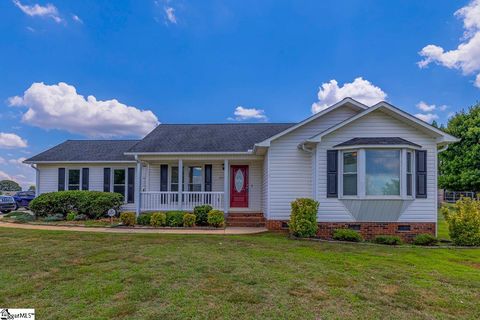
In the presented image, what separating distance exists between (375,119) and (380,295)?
7.25 metres

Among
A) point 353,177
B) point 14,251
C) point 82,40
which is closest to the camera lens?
point 14,251

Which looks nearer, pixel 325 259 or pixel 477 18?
pixel 325 259

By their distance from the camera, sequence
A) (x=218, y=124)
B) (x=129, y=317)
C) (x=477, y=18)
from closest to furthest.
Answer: (x=129, y=317) → (x=477, y=18) → (x=218, y=124)

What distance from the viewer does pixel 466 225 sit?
912cm

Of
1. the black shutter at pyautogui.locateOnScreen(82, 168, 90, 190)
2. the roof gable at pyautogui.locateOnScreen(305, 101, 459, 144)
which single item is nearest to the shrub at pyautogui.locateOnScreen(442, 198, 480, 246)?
the roof gable at pyautogui.locateOnScreen(305, 101, 459, 144)

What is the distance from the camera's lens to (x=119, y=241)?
28.6ft

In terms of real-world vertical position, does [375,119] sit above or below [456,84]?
below

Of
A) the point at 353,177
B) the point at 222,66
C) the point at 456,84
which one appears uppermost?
the point at 222,66

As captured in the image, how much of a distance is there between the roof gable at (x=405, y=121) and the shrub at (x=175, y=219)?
5777 millimetres

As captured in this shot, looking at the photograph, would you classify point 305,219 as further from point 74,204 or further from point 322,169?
point 74,204

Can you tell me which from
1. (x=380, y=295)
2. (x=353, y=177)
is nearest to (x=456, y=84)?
(x=353, y=177)

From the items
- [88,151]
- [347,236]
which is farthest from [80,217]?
[347,236]

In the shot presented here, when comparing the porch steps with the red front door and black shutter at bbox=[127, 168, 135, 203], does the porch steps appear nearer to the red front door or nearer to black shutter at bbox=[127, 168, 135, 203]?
the red front door

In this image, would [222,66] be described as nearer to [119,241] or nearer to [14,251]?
[119,241]
